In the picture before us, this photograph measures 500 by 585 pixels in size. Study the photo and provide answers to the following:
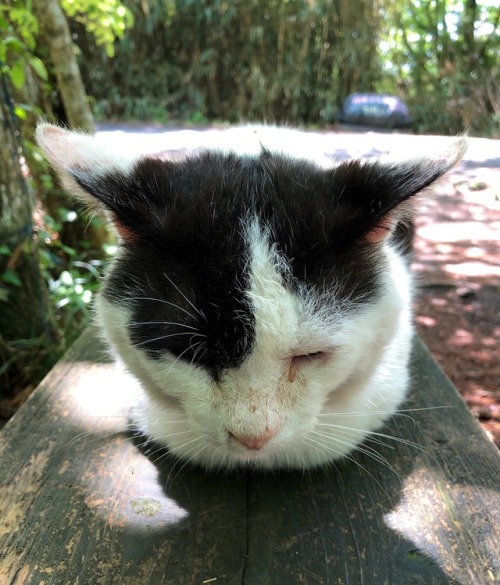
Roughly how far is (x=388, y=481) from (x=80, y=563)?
0.75 metres

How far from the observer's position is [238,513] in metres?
1.21

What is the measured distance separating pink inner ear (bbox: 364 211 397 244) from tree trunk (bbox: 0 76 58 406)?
1760mm

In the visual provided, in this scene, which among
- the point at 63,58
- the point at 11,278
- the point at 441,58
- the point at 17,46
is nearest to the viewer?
the point at 17,46

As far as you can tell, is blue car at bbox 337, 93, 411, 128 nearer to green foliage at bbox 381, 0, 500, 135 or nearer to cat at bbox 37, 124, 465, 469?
green foliage at bbox 381, 0, 500, 135

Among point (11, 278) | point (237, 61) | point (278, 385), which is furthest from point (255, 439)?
point (237, 61)

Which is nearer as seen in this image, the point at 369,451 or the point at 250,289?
the point at 250,289

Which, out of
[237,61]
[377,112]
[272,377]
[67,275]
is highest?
[237,61]

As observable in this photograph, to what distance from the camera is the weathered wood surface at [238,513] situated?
1071 millimetres

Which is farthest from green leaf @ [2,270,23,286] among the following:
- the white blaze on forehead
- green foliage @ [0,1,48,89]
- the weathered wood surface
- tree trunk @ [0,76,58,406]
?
the white blaze on forehead

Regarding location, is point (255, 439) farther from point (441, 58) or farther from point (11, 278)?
point (441, 58)

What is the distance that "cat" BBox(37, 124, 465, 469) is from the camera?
41.4 inches

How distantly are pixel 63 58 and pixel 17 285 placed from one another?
1.88 m

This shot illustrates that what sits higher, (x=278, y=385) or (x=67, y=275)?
(x=278, y=385)

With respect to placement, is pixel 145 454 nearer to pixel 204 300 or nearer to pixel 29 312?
pixel 204 300
